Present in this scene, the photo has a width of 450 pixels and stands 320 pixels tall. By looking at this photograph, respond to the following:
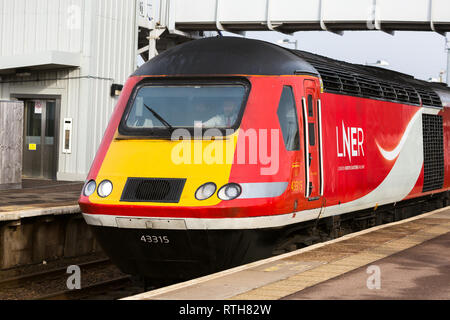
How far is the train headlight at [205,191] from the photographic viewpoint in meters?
9.02

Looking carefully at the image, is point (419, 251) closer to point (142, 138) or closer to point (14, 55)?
point (142, 138)

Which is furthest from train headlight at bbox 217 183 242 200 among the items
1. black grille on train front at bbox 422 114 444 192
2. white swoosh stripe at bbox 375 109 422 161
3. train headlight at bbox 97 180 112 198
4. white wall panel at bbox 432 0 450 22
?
white wall panel at bbox 432 0 450 22

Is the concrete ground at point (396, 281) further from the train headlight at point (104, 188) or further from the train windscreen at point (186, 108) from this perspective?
the train headlight at point (104, 188)

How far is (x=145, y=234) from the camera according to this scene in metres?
9.20

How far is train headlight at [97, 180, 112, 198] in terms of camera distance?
9.44 metres

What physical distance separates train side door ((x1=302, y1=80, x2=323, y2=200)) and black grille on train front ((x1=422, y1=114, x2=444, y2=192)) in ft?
19.2

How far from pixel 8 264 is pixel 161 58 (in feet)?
15.5

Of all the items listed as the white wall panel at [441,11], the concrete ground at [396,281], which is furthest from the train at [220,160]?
the white wall panel at [441,11]

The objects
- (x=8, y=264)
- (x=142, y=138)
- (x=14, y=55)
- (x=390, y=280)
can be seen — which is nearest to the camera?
(x=390, y=280)

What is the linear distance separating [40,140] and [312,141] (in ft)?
45.3

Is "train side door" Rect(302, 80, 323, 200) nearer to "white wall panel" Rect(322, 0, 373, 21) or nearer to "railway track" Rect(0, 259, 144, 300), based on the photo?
"railway track" Rect(0, 259, 144, 300)

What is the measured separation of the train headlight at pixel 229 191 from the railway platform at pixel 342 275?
841 mm

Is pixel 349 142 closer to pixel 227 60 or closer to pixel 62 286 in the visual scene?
pixel 227 60

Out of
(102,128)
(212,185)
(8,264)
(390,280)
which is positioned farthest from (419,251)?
(102,128)
